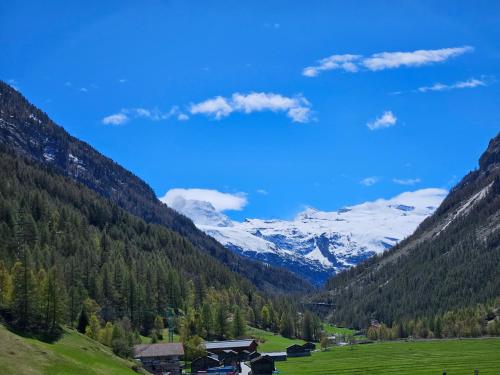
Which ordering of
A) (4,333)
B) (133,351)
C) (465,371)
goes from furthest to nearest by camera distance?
1. (133,351)
2. (465,371)
3. (4,333)

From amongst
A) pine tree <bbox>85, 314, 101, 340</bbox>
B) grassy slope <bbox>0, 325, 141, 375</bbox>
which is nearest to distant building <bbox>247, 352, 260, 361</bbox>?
pine tree <bbox>85, 314, 101, 340</bbox>

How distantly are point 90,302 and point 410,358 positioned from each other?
254 ft

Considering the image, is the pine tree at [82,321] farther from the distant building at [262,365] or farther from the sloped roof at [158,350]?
the distant building at [262,365]

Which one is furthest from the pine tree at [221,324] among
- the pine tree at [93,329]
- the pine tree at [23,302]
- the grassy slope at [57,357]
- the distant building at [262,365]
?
the pine tree at [23,302]

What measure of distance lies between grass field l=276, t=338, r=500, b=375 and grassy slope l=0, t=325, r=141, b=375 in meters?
50.2

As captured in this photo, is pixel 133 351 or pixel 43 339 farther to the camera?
pixel 133 351

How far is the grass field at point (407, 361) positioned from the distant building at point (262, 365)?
2925 mm

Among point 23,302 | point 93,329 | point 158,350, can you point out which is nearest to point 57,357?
point 23,302

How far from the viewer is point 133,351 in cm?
13138

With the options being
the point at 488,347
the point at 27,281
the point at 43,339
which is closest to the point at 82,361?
the point at 43,339

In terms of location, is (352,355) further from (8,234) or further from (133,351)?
(8,234)

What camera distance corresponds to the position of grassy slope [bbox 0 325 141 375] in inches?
3115

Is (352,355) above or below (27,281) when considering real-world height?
below

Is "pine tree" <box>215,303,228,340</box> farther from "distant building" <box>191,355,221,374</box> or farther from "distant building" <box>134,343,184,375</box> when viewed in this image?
"distant building" <box>134,343,184,375</box>
